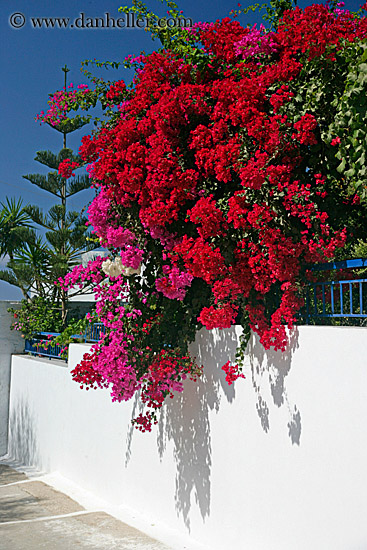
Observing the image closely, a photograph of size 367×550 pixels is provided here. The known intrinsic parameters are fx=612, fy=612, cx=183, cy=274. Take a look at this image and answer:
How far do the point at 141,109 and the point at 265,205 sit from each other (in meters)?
1.62

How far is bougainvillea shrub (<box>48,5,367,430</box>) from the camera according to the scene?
4301mm

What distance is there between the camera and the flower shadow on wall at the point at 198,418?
5.25 meters

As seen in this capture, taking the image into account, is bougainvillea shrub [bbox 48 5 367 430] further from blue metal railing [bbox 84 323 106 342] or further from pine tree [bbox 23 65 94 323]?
pine tree [bbox 23 65 94 323]

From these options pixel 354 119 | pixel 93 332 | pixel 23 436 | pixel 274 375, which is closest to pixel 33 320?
pixel 23 436

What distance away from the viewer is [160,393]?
5691 mm

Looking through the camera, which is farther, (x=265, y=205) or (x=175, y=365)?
(x=175, y=365)

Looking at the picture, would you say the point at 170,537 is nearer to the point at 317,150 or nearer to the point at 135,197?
the point at 135,197

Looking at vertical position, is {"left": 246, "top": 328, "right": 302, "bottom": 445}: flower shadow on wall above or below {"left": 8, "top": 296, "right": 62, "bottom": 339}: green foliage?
below

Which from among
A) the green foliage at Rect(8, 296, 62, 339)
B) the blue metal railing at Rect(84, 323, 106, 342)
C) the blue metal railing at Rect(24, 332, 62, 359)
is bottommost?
the blue metal railing at Rect(24, 332, 62, 359)

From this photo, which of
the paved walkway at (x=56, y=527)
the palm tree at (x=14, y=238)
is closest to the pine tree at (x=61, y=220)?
the palm tree at (x=14, y=238)

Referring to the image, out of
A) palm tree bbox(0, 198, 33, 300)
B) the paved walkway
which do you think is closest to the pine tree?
palm tree bbox(0, 198, 33, 300)

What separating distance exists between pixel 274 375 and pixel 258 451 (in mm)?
618

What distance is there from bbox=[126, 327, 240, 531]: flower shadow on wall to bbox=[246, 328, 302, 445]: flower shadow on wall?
0.95 feet

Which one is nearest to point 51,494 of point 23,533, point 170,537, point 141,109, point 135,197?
point 23,533
